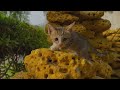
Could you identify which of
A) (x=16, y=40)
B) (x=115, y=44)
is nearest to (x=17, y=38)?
(x=16, y=40)

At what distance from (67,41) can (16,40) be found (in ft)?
2.19

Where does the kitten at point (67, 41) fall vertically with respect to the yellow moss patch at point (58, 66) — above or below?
above

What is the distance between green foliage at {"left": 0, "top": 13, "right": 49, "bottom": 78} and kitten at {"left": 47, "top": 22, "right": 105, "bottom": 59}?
50cm

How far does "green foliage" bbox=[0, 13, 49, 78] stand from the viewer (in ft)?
8.47

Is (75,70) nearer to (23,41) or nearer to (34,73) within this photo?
(34,73)

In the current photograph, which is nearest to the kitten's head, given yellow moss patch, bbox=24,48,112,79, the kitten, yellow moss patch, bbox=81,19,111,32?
the kitten

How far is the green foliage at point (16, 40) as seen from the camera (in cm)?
258

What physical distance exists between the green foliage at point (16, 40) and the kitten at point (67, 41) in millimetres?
502

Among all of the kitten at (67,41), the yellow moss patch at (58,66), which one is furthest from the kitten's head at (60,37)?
the yellow moss patch at (58,66)

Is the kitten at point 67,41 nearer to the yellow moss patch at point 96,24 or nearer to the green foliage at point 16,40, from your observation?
the yellow moss patch at point 96,24

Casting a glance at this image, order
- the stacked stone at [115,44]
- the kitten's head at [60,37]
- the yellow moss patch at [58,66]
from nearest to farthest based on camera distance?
the yellow moss patch at [58,66] → the kitten's head at [60,37] → the stacked stone at [115,44]

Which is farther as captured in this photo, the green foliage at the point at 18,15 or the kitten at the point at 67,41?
the green foliage at the point at 18,15

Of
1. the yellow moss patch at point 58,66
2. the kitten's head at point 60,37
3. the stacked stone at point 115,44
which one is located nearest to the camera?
the yellow moss patch at point 58,66

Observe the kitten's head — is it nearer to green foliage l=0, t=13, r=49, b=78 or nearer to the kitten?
the kitten
